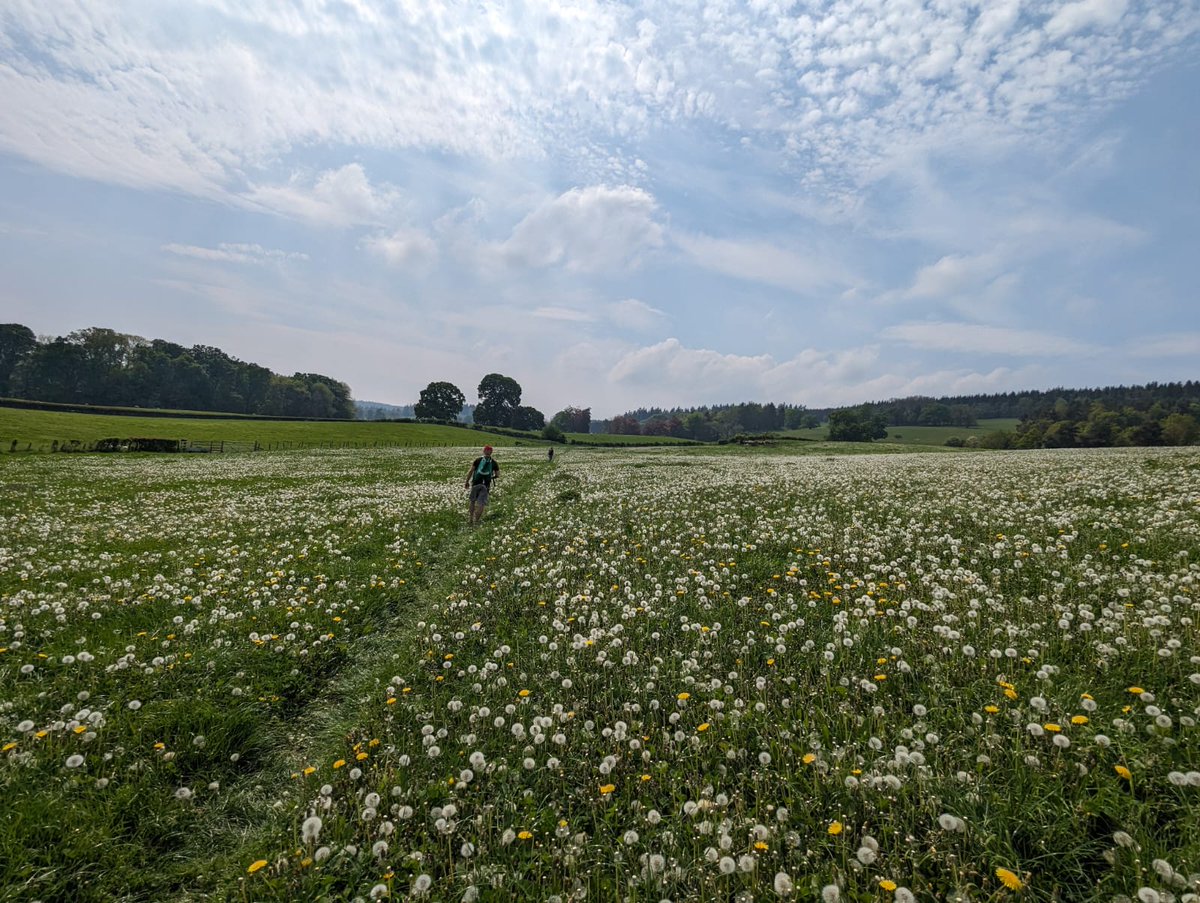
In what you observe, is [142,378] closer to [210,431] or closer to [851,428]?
[210,431]

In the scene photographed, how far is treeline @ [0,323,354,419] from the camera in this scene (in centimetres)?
11788

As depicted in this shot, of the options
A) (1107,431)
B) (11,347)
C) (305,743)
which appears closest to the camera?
(305,743)

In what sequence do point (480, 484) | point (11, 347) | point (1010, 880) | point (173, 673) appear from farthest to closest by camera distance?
point (11, 347) → point (480, 484) → point (173, 673) → point (1010, 880)

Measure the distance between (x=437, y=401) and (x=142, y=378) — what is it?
71666 millimetres

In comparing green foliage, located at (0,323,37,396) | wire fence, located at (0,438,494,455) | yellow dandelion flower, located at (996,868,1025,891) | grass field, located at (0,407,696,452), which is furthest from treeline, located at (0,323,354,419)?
yellow dandelion flower, located at (996,868,1025,891)

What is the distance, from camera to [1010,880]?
10.1 feet

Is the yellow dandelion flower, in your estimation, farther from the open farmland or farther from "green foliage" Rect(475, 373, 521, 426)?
"green foliage" Rect(475, 373, 521, 426)

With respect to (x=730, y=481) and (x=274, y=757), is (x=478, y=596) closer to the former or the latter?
(x=274, y=757)

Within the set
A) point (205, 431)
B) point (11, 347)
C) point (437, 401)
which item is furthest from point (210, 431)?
point (11, 347)

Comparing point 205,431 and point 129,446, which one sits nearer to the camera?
point 129,446

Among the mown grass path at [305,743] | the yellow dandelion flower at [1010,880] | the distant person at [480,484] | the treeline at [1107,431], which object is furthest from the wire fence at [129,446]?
the treeline at [1107,431]

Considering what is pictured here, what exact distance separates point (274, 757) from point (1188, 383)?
252713 mm

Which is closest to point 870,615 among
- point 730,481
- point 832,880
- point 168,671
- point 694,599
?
point 694,599

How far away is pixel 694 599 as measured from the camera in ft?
27.6
